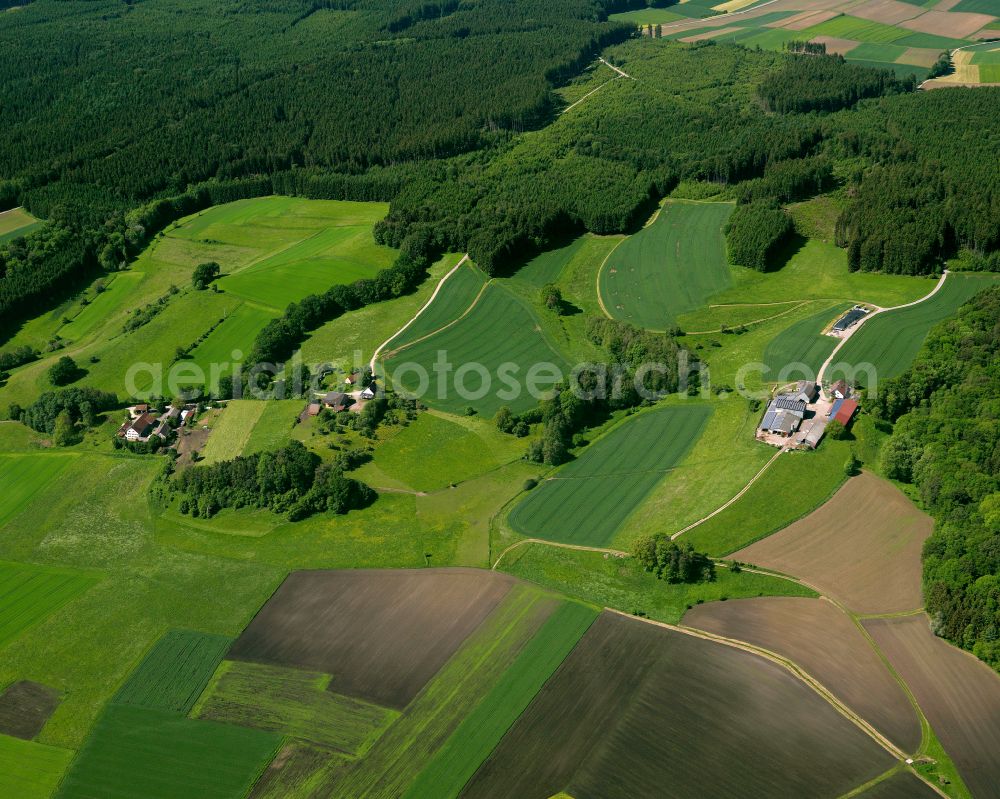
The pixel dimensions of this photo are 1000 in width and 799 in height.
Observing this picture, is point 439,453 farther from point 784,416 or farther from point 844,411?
point 844,411

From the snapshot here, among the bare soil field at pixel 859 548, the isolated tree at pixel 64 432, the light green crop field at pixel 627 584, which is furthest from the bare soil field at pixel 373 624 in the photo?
the isolated tree at pixel 64 432

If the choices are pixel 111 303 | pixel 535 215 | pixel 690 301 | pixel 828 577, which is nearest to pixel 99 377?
pixel 111 303

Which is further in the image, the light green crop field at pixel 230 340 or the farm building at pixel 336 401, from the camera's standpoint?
the light green crop field at pixel 230 340

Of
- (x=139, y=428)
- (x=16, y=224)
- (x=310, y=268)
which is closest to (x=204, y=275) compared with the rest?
(x=310, y=268)

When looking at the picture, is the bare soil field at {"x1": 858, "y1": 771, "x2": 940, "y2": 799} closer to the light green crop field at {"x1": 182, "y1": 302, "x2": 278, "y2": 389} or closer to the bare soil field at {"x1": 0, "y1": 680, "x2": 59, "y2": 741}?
the bare soil field at {"x1": 0, "y1": 680, "x2": 59, "y2": 741}

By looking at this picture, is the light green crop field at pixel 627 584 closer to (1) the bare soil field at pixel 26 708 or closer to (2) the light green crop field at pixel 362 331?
(1) the bare soil field at pixel 26 708
